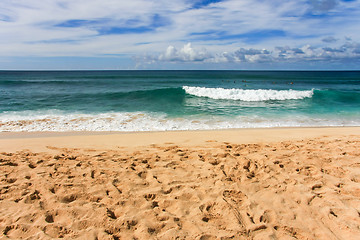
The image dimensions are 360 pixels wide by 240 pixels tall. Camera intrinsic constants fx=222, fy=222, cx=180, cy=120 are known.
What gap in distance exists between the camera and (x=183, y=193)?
151 inches

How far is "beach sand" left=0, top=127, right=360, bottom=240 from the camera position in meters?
3.01

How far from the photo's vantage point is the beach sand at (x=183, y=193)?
9.86ft

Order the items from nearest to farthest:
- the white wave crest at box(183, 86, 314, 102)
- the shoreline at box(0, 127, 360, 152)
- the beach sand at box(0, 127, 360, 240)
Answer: the beach sand at box(0, 127, 360, 240), the shoreline at box(0, 127, 360, 152), the white wave crest at box(183, 86, 314, 102)

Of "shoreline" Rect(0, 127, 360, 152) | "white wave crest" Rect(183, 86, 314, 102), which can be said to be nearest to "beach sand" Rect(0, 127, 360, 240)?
"shoreline" Rect(0, 127, 360, 152)

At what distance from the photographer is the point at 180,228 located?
119 inches

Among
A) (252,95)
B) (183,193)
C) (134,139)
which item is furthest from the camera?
(252,95)

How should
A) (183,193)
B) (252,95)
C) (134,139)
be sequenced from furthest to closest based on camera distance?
(252,95)
(134,139)
(183,193)

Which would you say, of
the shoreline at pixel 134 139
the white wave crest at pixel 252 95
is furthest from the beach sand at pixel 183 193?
the white wave crest at pixel 252 95

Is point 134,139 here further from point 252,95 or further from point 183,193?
point 252,95

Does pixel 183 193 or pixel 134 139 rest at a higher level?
pixel 183 193

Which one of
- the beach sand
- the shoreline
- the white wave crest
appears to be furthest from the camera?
the white wave crest

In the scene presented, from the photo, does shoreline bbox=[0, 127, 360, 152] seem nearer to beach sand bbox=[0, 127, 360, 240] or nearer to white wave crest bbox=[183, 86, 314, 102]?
beach sand bbox=[0, 127, 360, 240]

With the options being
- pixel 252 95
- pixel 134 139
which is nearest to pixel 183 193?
pixel 134 139

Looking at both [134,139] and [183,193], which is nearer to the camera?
[183,193]
